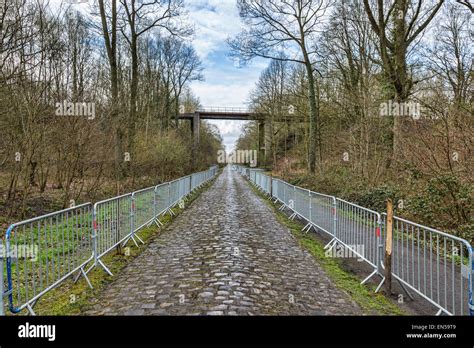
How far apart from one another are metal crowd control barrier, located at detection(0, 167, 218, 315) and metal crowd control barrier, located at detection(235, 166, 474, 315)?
4.88 m

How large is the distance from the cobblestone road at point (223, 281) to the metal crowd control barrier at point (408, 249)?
38.4 inches

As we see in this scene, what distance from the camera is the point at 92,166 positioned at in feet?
40.6

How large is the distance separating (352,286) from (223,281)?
2.20m

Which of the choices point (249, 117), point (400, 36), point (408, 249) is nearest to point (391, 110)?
point (400, 36)

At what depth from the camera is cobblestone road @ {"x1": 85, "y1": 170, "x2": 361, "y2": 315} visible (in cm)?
474

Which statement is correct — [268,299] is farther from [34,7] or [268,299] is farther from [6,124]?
[34,7]

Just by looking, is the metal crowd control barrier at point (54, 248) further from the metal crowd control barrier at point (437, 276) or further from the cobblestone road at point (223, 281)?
the metal crowd control barrier at point (437, 276)

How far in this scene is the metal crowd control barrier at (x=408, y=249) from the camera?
4.45 meters

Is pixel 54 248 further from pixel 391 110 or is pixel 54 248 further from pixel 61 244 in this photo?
pixel 391 110

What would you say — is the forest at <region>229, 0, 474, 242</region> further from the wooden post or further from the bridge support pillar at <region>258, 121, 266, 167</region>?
the bridge support pillar at <region>258, 121, 266, 167</region>

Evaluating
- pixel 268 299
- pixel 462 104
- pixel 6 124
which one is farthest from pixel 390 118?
pixel 6 124

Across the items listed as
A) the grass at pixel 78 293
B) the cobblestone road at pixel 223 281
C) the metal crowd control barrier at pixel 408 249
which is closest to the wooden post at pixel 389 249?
the metal crowd control barrier at pixel 408 249

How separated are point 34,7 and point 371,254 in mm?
11602
